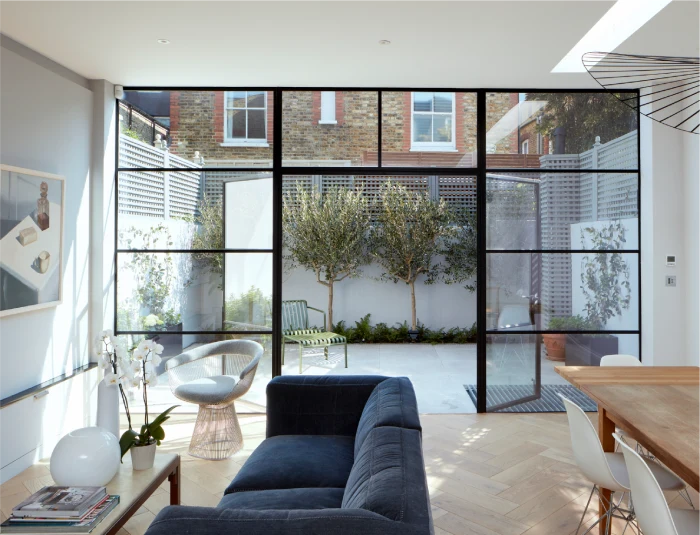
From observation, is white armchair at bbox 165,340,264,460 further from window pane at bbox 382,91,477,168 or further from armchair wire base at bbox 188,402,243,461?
window pane at bbox 382,91,477,168

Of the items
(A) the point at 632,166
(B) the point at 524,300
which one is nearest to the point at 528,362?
(B) the point at 524,300

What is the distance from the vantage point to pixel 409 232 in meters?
9.41

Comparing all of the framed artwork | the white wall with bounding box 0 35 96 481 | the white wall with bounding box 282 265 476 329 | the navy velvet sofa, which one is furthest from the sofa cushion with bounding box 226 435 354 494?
the white wall with bounding box 282 265 476 329

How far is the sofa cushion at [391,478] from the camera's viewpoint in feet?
5.33

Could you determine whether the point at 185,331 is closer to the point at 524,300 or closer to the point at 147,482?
the point at 147,482

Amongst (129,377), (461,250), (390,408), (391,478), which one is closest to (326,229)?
(461,250)

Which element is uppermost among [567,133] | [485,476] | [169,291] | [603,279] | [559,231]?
[567,133]

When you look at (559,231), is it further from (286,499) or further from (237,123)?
(286,499)

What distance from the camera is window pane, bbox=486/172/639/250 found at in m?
4.99

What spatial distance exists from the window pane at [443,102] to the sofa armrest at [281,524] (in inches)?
159

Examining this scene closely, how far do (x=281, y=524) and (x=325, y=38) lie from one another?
3.15 meters

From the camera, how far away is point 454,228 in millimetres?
9469

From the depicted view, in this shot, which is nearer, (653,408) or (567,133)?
(653,408)

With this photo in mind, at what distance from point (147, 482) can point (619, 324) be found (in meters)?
3.98
